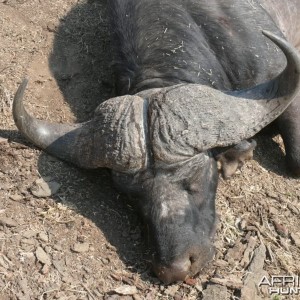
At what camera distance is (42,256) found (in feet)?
15.4

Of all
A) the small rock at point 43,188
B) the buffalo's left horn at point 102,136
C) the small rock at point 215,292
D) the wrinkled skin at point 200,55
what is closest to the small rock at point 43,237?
the small rock at point 43,188

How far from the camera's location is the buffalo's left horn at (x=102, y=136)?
4555mm

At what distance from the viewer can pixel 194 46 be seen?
215 inches

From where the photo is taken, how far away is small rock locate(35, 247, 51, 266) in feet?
15.3

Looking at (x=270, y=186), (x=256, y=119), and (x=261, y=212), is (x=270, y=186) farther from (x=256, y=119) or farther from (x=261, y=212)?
(x=256, y=119)

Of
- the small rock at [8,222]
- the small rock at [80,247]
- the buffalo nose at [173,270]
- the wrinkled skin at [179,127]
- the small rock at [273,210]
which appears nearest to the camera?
the buffalo nose at [173,270]

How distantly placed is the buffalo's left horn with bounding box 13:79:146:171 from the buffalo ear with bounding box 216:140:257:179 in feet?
2.69

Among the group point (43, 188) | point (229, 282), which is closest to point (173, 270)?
point (229, 282)

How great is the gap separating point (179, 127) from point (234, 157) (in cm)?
94

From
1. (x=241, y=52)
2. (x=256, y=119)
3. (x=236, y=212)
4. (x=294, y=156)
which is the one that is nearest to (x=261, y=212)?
(x=236, y=212)

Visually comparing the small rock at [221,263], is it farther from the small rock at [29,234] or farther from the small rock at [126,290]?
the small rock at [29,234]

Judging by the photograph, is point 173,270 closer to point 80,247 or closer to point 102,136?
point 80,247

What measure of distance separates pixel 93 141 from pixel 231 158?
1160 mm

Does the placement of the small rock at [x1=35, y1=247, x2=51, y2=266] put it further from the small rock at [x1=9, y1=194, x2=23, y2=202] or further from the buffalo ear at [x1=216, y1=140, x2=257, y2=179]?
the buffalo ear at [x1=216, y1=140, x2=257, y2=179]
